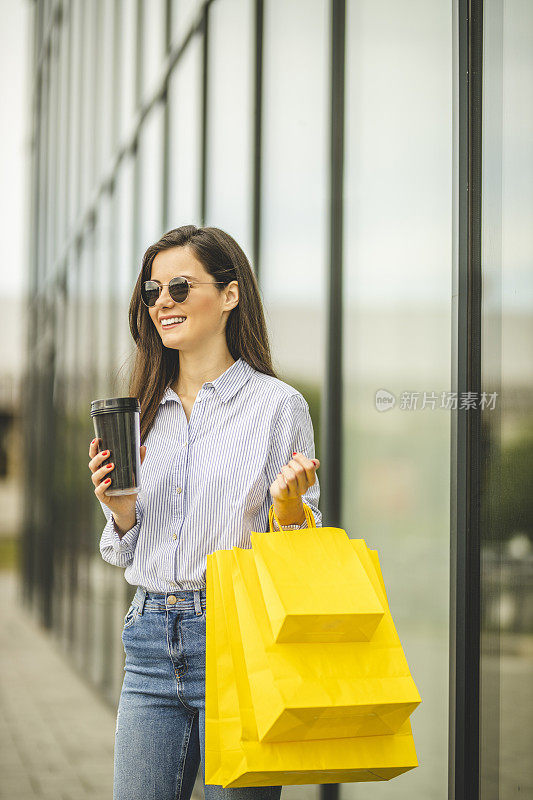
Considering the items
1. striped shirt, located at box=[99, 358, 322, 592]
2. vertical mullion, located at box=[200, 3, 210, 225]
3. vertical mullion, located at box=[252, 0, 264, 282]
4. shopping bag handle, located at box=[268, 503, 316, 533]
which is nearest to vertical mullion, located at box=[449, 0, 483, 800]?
striped shirt, located at box=[99, 358, 322, 592]

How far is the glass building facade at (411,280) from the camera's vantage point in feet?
7.57

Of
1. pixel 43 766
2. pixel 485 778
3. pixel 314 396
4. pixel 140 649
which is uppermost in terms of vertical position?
pixel 314 396

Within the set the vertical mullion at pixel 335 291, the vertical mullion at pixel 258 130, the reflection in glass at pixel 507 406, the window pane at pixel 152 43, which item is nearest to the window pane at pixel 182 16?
the window pane at pixel 152 43

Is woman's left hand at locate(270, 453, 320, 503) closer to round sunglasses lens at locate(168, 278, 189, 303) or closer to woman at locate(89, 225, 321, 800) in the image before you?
woman at locate(89, 225, 321, 800)

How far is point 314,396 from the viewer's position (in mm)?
3555

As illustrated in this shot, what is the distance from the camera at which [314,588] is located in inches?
68.1

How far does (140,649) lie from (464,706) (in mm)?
904

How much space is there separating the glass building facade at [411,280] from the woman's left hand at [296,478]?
2.14 feet

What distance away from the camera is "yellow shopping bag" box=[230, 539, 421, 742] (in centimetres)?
166

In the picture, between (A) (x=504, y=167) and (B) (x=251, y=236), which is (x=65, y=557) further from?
(A) (x=504, y=167)

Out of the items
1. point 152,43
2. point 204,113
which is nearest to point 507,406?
point 204,113

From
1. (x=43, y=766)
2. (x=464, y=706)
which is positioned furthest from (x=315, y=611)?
(x=43, y=766)

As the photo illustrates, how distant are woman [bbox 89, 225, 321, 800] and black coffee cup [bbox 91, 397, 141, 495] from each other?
0.07 feet

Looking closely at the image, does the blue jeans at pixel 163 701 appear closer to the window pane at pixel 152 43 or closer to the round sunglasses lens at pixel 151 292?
the round sunglasses lens at pixel 151 292
